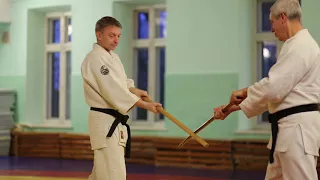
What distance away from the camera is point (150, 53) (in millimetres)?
9305

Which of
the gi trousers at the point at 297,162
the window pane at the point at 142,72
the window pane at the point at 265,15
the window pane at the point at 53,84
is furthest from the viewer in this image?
the window pane at the point at 53,84

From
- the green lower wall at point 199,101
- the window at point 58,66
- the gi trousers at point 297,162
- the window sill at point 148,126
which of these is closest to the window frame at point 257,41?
the green lower wall at point 199,101

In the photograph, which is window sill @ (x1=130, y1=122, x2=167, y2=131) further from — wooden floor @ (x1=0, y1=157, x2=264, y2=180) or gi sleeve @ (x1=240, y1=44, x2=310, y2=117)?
gi sleeve @ (x1=240, y1=44, x2=310, y2=117)

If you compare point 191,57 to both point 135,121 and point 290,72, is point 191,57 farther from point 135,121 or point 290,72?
point 290,72

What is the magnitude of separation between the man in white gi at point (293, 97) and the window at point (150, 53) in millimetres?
5868

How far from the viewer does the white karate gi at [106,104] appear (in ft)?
12.8

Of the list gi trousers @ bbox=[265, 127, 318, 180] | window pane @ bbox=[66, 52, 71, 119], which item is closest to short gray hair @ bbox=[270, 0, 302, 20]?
gi trousers @ bbox=[265, 127, 318, 180]

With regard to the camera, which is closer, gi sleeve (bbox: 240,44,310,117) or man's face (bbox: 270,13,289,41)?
gi sleeve (bbox: 240,44,310,117)

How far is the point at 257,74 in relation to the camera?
8445 millimetres

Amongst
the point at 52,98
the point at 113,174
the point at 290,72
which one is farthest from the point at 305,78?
the point at 52,98

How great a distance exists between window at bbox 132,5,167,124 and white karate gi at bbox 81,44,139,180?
5.17 meters

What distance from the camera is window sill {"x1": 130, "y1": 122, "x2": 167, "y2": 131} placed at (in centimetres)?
886

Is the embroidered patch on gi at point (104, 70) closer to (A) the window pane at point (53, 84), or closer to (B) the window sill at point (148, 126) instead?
(B) the window sill at point (148, 126)

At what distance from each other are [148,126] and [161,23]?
5.77 ft
